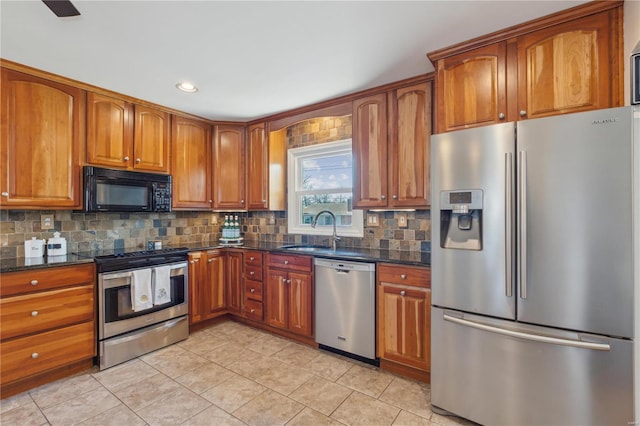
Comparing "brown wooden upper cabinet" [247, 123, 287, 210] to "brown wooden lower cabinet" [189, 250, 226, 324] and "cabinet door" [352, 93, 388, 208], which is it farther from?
"cabinet door" [352, 93, 388, 208]

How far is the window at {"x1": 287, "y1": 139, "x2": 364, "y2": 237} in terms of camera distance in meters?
3.39

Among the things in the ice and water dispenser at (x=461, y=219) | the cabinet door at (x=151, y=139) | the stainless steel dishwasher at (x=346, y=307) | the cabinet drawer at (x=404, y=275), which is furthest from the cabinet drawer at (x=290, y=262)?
the cabinet door at (x=151, y=139)

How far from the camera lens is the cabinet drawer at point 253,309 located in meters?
3.29

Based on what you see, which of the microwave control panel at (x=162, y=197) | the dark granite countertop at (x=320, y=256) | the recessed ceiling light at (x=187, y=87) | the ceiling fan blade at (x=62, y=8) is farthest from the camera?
the microwave control panel at (x=162, y=197)

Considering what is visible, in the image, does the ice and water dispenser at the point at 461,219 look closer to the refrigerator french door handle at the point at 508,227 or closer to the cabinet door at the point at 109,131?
the refrigerator french door handle at the point at 508,227

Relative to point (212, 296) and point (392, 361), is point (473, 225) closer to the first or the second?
point (392, 361)

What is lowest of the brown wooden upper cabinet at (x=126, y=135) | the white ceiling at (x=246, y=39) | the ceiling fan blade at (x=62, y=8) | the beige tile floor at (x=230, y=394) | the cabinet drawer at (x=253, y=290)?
the beige tile floor at (x=230, y=394)

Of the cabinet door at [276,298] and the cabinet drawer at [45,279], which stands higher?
the cabinet drawer at [45,279]

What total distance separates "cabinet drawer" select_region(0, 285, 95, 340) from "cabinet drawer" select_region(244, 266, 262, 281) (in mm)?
1392

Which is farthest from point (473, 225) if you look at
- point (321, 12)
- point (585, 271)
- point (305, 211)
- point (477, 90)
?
point (305, 211)

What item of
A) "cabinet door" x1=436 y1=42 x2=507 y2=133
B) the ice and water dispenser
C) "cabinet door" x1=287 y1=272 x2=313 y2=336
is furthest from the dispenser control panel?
"cabinet door" x1=287 y1=272 x2=313 y2=336

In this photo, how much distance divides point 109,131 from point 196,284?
67.9 inches

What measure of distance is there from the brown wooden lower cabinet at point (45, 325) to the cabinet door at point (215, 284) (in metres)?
1.09

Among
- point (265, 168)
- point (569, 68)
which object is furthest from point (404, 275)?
point (265, 168)
